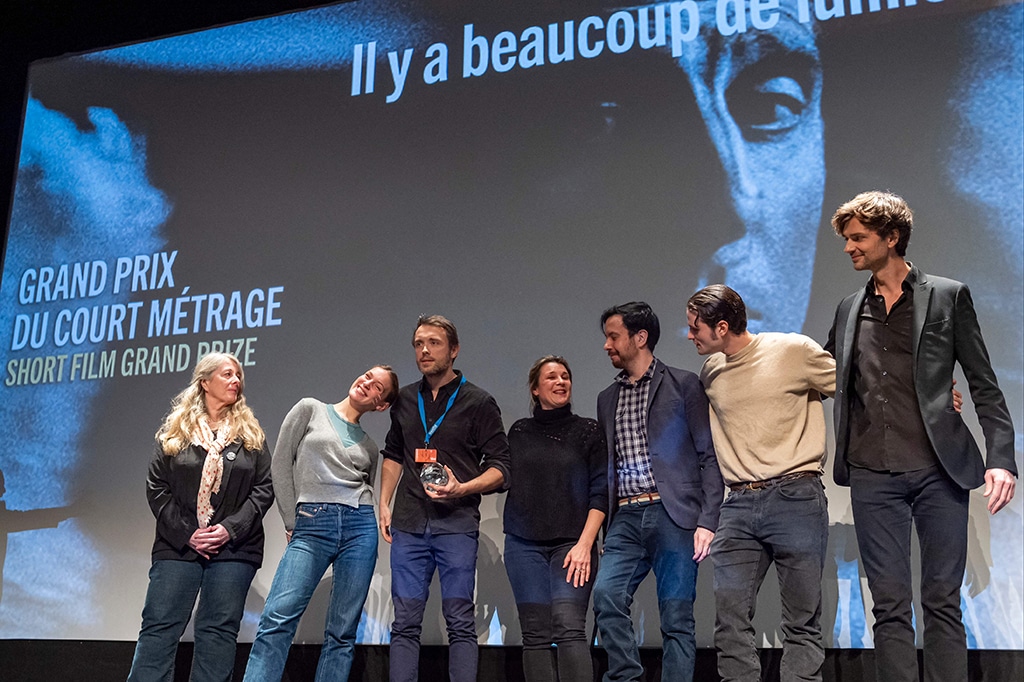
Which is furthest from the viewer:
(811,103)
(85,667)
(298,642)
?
(85,667)

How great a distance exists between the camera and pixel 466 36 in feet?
15.6

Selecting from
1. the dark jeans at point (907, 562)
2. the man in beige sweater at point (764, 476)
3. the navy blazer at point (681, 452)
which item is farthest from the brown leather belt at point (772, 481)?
the dark jeans at point (907, 562)

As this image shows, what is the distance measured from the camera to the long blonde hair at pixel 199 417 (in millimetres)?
3625

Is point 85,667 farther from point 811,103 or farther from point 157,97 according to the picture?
point 811,103

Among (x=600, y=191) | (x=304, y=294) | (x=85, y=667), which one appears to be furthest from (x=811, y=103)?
(x=85, y=667)

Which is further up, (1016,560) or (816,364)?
(816,364)

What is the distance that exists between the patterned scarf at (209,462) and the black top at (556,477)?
1.05 m

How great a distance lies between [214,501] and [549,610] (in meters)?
1.25

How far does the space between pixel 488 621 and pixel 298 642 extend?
89 centimetres

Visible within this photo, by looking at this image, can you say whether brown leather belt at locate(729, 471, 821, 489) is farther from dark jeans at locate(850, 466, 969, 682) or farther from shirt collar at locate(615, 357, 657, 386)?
shirt collar at locate(615, 357, 657, 386)

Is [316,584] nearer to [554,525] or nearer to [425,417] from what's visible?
[425,417]

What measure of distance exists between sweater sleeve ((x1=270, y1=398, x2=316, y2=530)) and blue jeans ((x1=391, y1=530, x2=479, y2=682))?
0.45m

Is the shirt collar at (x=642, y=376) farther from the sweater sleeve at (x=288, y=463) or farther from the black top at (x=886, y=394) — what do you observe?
the sweater sleeve at (x=288, y=463)

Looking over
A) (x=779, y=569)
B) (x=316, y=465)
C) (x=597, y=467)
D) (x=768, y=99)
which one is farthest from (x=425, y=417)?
(x=768, y=99)
